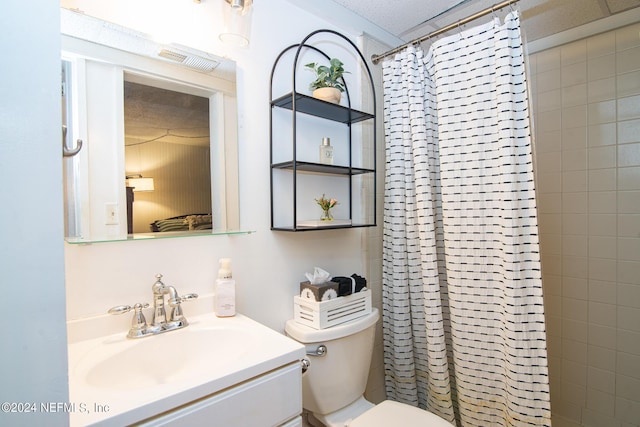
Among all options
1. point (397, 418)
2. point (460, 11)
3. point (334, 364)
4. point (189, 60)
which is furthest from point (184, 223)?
point (460, 11)

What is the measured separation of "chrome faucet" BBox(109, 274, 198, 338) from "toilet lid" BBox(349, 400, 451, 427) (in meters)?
0.73

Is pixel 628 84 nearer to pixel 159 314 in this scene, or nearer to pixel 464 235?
pixel 464 235

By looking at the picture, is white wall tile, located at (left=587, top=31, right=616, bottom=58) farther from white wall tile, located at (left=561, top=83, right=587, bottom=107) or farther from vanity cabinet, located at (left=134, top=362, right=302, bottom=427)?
vanity cabinet, located at (left=134, top=362, right=302, bottom=427)

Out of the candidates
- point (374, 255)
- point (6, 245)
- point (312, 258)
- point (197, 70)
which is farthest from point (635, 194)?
point (6, 245)

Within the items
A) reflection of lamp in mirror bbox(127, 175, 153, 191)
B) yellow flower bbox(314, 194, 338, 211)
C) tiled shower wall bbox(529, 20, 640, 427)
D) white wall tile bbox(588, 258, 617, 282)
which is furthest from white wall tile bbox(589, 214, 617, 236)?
reflection of lamp in mirror bbox(127, 175, 153, 191)

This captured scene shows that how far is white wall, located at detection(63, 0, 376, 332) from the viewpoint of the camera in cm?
93

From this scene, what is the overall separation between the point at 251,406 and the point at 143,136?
2.80ft

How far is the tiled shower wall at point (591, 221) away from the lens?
161 cm

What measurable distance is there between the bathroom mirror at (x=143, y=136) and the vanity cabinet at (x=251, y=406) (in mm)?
525

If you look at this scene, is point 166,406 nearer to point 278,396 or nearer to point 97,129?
point 278,396

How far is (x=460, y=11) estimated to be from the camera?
5.28 feet

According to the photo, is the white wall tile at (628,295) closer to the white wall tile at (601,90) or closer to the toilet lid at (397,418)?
Result: the white wall tile at (601,90)

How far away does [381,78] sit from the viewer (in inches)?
70.4

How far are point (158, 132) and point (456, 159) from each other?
1.18 meters
